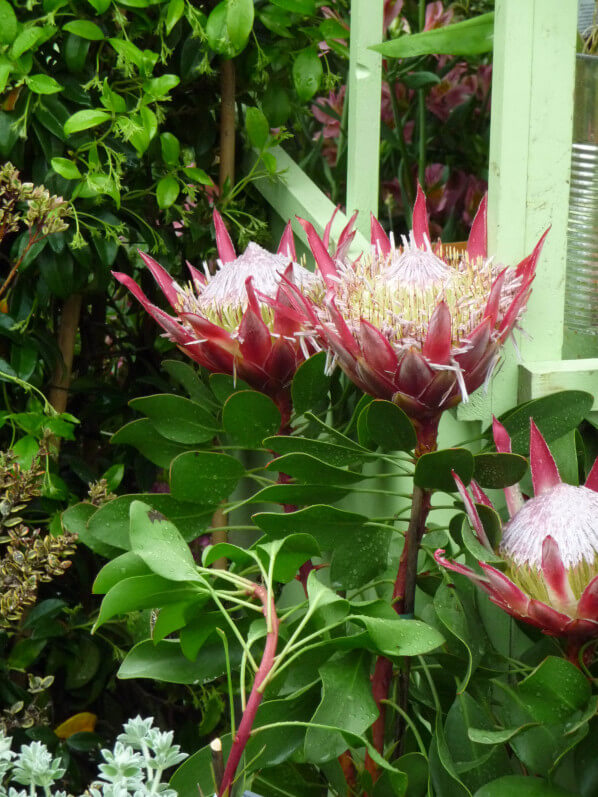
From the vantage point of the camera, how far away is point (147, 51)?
1.24 meters

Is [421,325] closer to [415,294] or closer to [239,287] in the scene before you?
[415,294]

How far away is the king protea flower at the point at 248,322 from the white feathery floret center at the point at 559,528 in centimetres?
27

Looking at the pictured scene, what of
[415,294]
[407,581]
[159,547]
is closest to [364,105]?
[415,294]

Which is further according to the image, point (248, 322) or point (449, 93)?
point (449, 93)

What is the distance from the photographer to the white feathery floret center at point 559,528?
0.76m

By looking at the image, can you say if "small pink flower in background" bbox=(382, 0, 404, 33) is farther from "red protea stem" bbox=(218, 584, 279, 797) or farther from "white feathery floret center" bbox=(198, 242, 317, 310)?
"red protea stem" bbox=(218, 584, 279, 797)

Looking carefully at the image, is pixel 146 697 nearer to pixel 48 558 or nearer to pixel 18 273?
pixel 48 558

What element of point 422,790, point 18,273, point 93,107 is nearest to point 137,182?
point 93,107

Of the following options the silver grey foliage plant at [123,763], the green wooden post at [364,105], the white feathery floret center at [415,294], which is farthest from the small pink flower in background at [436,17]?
the silver grey foliage plant at [123,763]

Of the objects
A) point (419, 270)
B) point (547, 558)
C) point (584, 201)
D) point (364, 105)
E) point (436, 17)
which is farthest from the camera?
point (436, 17)

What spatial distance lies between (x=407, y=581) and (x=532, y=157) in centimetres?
45

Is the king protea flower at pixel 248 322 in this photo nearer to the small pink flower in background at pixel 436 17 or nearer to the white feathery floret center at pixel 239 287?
the white feathery floret center at pixel 239 287

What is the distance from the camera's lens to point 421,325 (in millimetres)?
795

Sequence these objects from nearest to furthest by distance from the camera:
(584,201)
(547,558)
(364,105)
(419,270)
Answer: (547,558) → (419,270) → (584,201) → (364,105)
